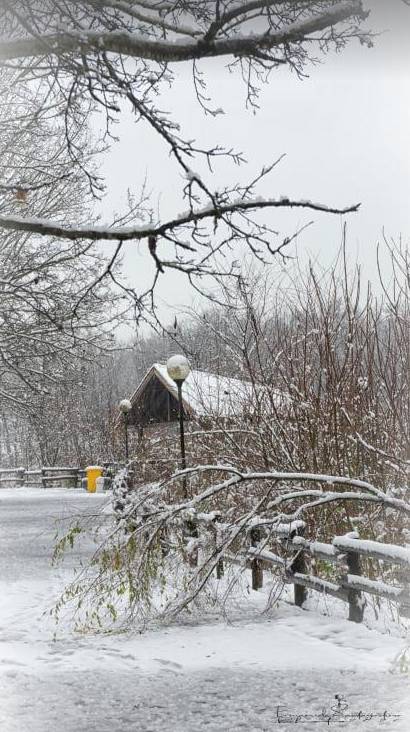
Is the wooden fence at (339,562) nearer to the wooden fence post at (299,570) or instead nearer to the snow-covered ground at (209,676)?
the wooden fence post at (299,570)

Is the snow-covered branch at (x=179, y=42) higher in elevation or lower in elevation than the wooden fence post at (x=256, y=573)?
higher

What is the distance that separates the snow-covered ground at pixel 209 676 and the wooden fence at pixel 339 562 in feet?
0.91

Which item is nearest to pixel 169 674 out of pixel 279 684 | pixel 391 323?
pixel 279 684

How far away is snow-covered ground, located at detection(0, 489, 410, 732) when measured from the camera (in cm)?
498

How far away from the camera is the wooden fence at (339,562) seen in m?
6.92

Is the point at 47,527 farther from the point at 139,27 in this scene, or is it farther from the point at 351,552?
the point at 139,27

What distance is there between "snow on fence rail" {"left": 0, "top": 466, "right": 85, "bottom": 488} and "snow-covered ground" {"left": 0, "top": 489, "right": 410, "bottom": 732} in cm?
3292

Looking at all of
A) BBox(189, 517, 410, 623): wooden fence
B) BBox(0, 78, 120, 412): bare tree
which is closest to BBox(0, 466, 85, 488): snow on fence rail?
BBox(0, 78, 120, 412): bare tree

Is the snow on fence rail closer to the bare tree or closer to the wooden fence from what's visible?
the bare tree

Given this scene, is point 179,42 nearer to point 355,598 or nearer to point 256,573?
point 355,598

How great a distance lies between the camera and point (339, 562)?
25.8 feet

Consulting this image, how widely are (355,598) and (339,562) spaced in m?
0.41

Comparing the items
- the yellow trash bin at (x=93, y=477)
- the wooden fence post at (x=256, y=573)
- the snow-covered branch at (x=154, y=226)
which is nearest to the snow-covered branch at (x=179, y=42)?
the snow-covered branch at (x=154, y=226)

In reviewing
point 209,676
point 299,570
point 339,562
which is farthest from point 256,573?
point 209,676
